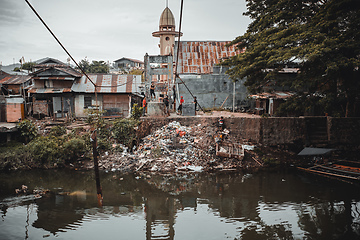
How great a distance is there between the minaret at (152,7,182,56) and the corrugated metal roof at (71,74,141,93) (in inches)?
318

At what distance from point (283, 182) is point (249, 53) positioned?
632 centimetres

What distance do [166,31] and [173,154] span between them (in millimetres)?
17535

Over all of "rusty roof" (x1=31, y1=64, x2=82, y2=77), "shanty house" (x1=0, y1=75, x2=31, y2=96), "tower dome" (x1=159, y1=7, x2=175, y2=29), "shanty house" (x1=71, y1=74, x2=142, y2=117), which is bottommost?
"shanty house" (x1=71, y1=74, x2=142, y2=117)

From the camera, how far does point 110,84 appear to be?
61.4 ft

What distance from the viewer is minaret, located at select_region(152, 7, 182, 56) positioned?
25.9 m

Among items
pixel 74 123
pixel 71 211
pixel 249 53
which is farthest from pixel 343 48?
pixel 74 123

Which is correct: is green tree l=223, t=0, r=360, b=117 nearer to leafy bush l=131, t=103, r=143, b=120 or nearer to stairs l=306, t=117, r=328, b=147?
stairs l=306, t=117, r=328, b=147

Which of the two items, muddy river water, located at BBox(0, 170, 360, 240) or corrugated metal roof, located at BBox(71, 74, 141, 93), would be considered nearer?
muddy river water, located at BBox(0, 170, 360, 240)

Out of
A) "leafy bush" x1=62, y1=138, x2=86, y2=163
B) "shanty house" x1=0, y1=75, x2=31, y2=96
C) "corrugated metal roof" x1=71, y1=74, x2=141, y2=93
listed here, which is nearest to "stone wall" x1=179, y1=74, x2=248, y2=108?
"corrugated metal roof" x1=71, y1=74, x2=141, y2=93

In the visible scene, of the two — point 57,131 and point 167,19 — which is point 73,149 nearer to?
point 57,131

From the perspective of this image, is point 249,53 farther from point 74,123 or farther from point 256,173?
point 74,123

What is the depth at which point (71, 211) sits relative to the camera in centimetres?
795

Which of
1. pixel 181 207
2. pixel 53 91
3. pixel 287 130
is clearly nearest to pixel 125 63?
pixel 53 91

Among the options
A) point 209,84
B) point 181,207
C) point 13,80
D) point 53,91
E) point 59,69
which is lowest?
point 181,207
